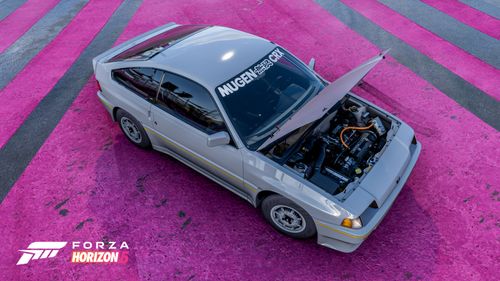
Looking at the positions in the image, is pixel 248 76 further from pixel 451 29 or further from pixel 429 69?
pixel 451 29

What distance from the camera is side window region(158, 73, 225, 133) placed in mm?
4484

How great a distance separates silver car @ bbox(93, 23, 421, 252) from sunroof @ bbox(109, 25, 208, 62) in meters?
0.03

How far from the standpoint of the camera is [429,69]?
7578mm

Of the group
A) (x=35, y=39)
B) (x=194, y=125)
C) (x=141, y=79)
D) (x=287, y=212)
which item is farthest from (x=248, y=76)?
(x=35, y=39)

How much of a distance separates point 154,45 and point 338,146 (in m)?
3.15

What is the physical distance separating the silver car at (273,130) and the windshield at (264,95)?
0.04 feet

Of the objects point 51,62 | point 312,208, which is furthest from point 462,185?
point 51,62

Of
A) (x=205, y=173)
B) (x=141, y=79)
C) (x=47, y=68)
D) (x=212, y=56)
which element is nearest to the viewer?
(x=212, y=56)

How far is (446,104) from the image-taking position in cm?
664

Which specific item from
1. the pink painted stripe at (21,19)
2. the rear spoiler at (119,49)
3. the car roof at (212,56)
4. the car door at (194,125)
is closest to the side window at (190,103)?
the car door at (194,125)

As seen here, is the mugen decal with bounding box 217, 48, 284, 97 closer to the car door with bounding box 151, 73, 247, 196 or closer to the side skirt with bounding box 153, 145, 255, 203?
the car door with bounding box 151, 73, 247, 196

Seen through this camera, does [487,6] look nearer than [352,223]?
No

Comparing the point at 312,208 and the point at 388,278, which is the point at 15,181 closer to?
the point at 312,208

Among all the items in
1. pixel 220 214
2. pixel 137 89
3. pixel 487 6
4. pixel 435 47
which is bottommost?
pixel 220 214
